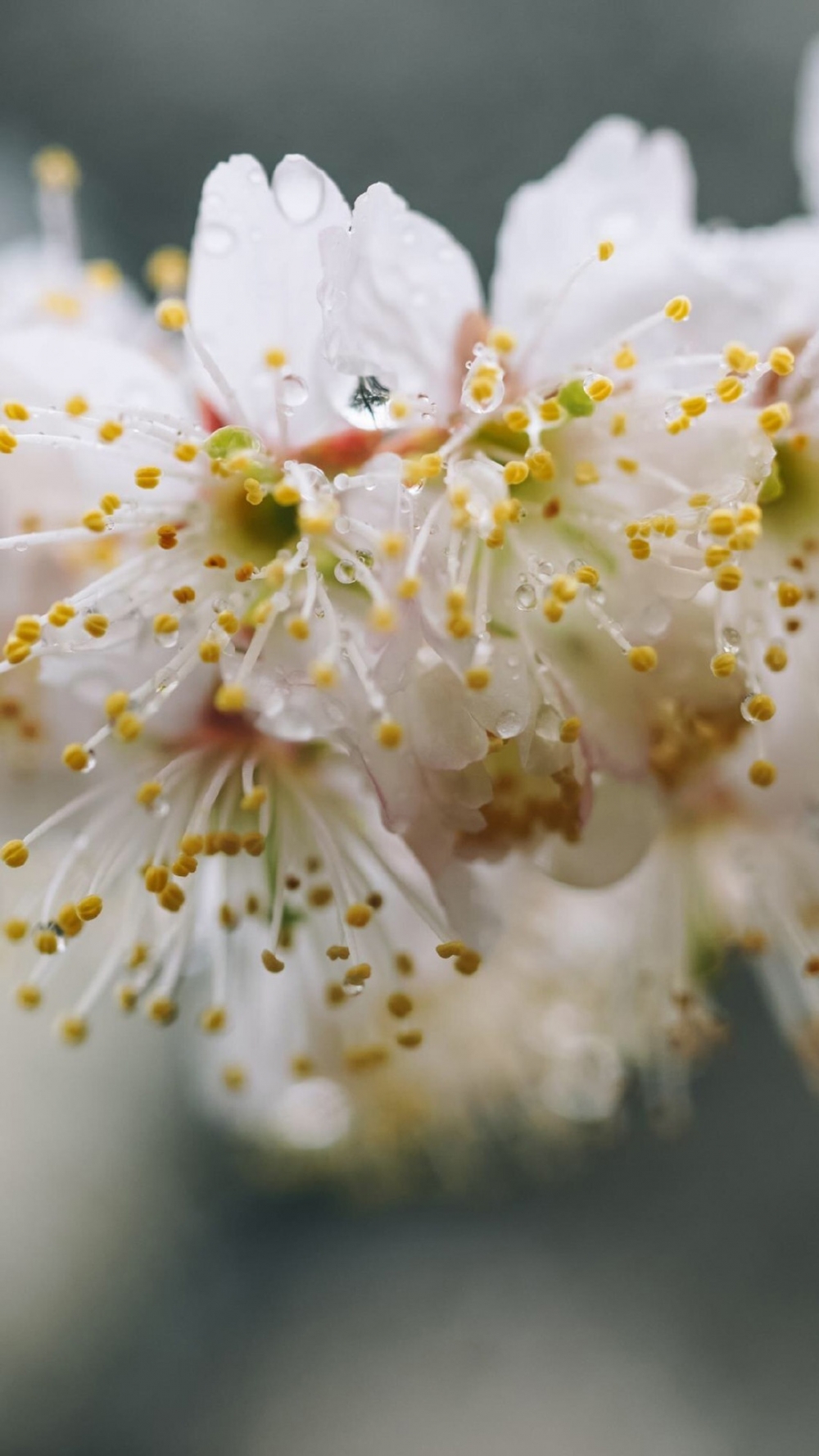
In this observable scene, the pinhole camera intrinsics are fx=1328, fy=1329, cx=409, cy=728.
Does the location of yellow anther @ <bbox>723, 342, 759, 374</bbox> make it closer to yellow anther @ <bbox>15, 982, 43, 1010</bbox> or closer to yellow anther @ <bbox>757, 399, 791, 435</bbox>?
yellow anther @ <bbox>757, 399, 791, 435</bbox>

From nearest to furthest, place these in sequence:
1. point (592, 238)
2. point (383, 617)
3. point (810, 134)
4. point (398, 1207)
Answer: point (383, 617), point (592, 238), point (810, 134), point (398, 1207)

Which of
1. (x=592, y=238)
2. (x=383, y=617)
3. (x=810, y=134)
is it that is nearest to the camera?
(x=383, y=617)

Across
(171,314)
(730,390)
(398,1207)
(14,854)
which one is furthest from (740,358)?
(398,1207)

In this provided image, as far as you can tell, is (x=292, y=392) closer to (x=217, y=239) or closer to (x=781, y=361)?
(x=217, y=239)

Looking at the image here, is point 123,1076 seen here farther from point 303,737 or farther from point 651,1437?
point 303,737

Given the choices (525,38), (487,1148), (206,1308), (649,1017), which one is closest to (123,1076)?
(206,1308)

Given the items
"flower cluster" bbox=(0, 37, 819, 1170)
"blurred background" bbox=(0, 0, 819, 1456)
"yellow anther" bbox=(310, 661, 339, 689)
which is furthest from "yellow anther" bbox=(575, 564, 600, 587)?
"blurred background" bbox=(0, 0, 819, 1456)

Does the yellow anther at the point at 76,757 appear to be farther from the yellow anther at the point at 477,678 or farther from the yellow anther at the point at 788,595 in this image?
the yellow anther at the point at 788,595
